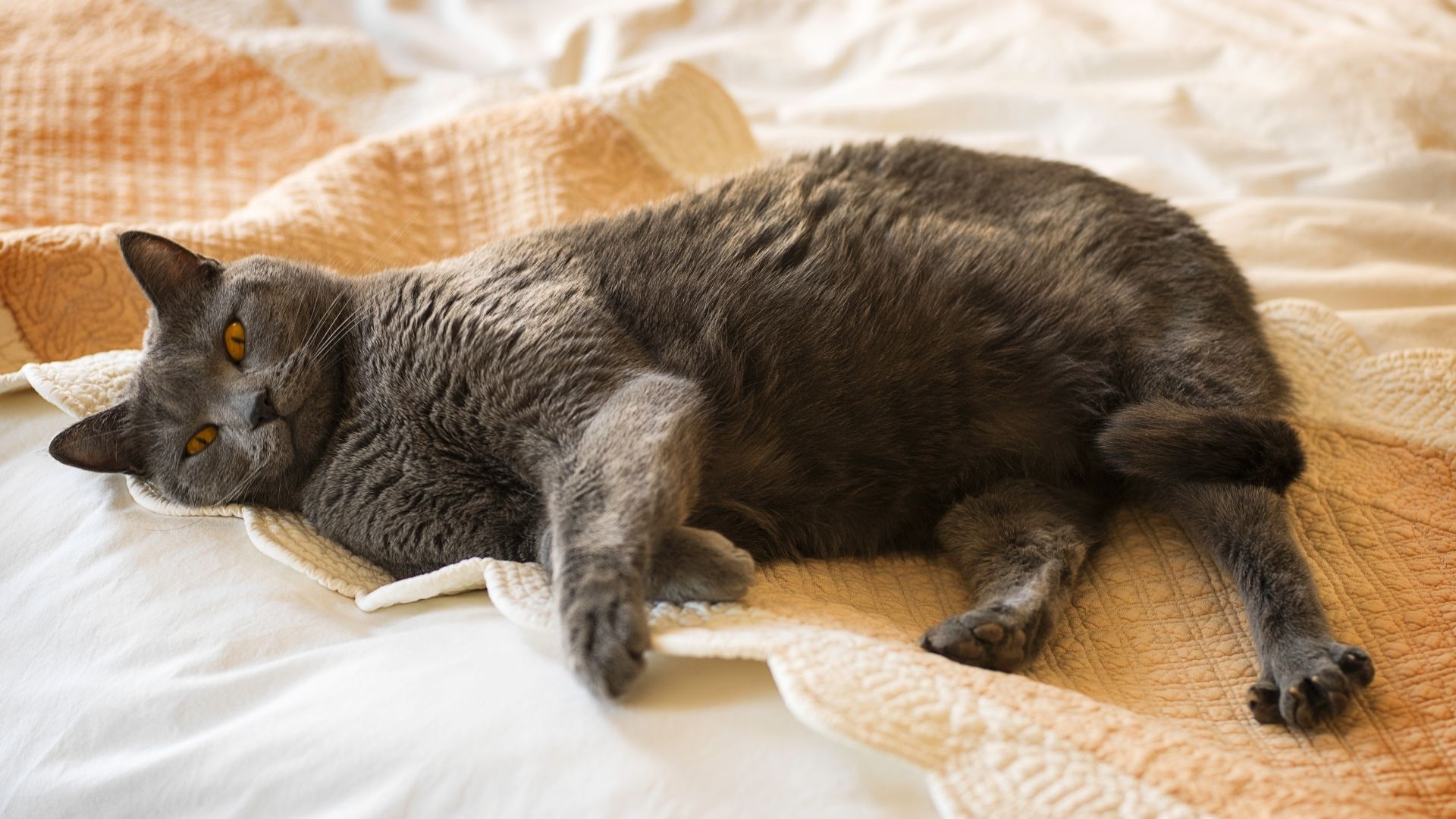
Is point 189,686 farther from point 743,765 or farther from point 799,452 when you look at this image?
point 799,452

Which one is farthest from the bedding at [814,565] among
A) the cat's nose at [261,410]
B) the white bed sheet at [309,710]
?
the cat's nose at [261,410]

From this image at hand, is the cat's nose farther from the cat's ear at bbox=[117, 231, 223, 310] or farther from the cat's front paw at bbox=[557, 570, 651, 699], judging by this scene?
the cat's front paw at bbox=[557, 570, 651, 699]

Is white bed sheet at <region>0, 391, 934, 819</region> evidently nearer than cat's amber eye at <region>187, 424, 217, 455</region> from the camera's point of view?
Yes

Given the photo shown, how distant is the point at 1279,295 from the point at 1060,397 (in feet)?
1.74

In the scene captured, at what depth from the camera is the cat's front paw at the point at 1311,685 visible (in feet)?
3.01

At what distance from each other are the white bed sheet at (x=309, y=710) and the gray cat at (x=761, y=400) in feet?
0.33

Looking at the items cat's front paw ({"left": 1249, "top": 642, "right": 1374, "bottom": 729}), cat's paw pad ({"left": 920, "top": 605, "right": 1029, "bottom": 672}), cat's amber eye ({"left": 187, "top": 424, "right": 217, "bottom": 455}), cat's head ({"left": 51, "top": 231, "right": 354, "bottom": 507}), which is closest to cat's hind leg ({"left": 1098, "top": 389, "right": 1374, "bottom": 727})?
cat's front paw ({"left": 1249, "top": 642, "right": 1374, "bottom": 729})

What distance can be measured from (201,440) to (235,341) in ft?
0.41

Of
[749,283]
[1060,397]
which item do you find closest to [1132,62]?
[1060,397]

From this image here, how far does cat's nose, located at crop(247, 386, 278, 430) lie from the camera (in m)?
1.13

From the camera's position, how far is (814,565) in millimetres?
1180

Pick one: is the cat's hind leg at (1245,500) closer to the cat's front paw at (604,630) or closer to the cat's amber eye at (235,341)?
the cat's front paw at (604,630)

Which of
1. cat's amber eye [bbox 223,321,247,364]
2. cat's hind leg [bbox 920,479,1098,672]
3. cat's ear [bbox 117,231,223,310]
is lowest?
cat's hind leg [bbox 920,479,1098,672]

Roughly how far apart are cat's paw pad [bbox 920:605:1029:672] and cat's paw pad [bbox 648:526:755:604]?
20 centimetres
